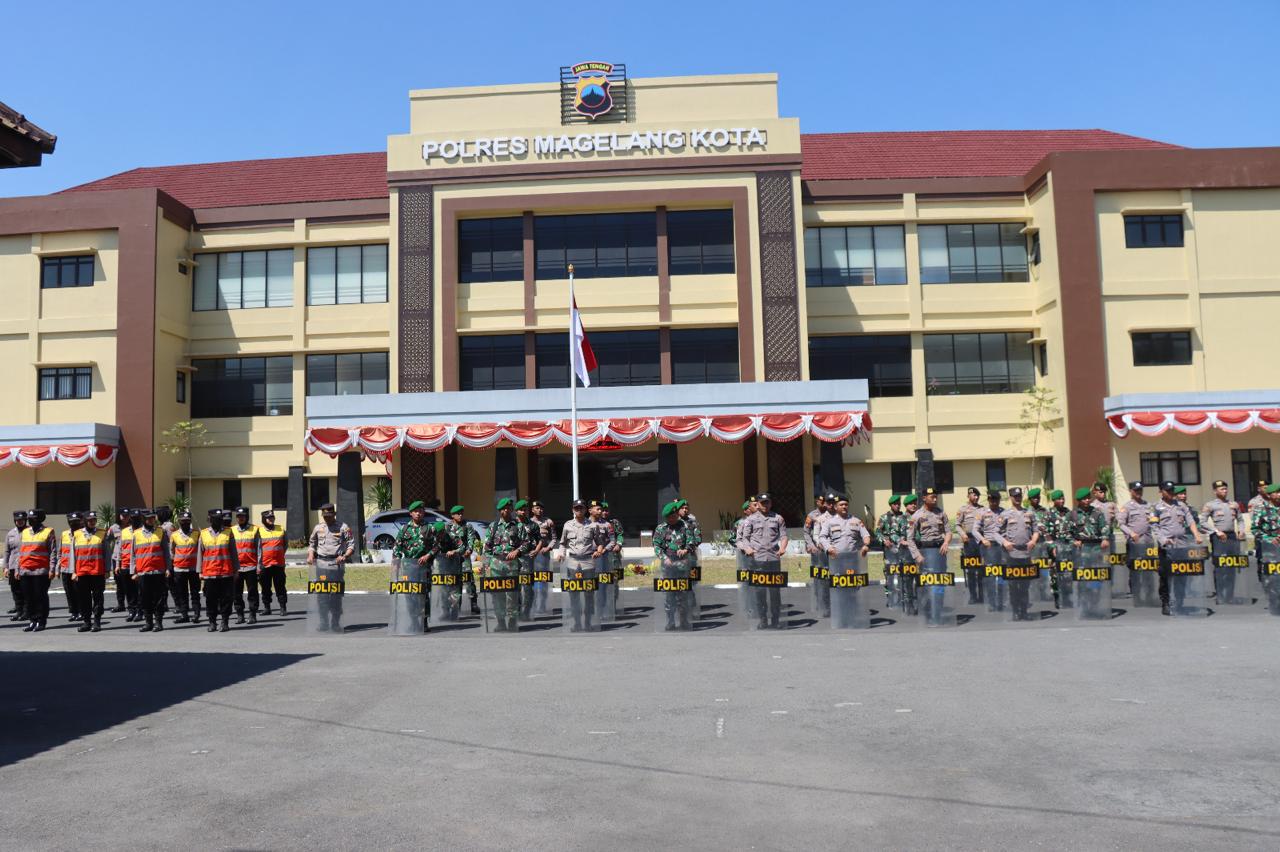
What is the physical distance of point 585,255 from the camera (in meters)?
32.9

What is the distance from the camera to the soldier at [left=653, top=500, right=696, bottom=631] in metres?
14.5

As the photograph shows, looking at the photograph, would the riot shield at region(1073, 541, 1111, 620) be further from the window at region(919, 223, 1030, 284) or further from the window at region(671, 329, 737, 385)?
the window at region(919, 223, 1030, 284)

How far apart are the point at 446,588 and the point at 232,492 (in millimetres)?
23008

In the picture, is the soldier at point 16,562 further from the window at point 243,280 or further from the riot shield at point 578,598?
the window at point 243,280

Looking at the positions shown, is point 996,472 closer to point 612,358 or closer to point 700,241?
point 700,241

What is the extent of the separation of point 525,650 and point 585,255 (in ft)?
71.6

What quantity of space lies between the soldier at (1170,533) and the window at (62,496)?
105 feet

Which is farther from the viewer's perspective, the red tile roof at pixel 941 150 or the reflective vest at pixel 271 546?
the red tile roof at pixel 941 150

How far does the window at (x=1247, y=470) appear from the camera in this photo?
31.6 m

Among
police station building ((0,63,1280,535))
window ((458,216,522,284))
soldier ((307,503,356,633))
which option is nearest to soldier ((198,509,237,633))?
soldier ((307,503,356,633))

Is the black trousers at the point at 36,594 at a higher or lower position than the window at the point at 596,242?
lower

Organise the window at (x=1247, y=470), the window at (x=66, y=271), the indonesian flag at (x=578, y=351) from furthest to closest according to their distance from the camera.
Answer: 1. the window at (x=66, y=271)
2. the window at (x=1247, y=470)
3. the indonesian flag at (x=578, y=351)

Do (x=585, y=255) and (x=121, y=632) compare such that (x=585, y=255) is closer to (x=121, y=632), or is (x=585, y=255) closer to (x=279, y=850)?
(x=121, y=632)

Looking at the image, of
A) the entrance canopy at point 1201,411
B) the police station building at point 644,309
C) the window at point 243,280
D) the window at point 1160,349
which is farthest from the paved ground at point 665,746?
the window at point 243,280
